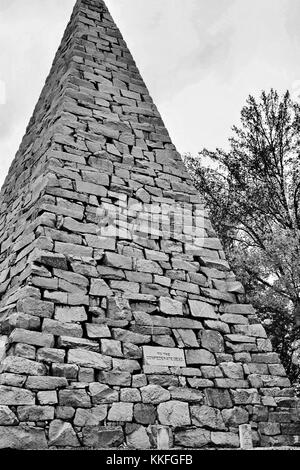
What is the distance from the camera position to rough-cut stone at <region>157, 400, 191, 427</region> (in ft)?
14.6

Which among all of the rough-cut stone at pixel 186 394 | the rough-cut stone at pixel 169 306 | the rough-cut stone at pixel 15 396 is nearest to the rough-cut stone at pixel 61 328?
the rough-cut stone at pixel 15 396

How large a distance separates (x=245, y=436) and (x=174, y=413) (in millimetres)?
739

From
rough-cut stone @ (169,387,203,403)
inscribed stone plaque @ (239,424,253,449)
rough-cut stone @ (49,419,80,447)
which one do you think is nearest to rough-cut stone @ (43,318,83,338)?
rough-cut stone @ (49,419,80,447)

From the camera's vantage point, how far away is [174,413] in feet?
14.8

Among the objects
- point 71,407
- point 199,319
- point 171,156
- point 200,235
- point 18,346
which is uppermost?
point 171,156

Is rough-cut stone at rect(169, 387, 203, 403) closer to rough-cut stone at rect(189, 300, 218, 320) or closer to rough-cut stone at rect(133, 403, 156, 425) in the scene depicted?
rough-cut stone at rect(133, 403, 156, 425)

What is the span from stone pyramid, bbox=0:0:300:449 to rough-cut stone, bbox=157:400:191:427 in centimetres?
1

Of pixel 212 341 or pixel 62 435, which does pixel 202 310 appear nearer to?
pixel 212 341

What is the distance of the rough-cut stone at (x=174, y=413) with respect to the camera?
14.6 ft

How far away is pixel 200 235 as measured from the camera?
5969mm

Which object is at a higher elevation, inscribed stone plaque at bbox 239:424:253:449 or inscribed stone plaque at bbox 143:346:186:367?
inscribed stone plaque at bbox 143:346:186:367
